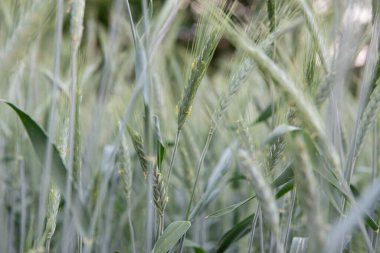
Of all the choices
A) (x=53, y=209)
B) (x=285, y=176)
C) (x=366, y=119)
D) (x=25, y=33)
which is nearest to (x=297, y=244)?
(x=285, y=176)

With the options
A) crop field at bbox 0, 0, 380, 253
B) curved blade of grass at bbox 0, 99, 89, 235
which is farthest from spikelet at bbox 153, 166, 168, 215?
curved blade of grass at bbox 0, 99, 89, 235

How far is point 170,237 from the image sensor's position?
0.75 metres

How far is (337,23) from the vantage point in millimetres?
843

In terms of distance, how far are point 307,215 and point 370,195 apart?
181 mm

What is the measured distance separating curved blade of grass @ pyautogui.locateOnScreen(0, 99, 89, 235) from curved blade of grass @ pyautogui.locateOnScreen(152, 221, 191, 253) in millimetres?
132

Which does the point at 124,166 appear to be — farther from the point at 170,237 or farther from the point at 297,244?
the point at 297,244

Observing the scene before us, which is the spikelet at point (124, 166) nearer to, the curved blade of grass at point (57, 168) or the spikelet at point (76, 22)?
the curved blade of grass at point (57, 168)

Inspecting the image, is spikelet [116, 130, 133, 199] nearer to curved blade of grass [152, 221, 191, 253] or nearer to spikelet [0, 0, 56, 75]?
curved blade of grass [152, 221, 191, 253]

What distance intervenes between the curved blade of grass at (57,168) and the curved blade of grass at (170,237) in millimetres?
132

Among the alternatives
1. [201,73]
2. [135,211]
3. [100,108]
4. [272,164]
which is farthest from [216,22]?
[135,211]

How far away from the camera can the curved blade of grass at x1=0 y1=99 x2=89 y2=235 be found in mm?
651

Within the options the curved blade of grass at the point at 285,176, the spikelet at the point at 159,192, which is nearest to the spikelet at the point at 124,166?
the spikelet at the point at 159,192

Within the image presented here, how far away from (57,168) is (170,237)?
193 mm

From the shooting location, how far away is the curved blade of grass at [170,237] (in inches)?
29.2
